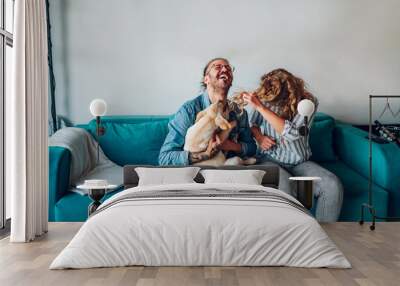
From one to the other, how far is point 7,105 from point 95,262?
8.00 feet

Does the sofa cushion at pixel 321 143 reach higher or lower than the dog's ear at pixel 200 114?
lower

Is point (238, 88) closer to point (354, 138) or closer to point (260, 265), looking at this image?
point (354, 138)

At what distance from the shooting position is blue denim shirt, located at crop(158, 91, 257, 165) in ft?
20.9

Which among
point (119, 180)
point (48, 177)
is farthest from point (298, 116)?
point (48, 177)

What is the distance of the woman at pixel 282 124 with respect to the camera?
20.9 feet

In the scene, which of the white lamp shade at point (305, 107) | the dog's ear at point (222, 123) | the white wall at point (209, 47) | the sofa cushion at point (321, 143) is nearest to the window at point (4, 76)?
the white wall at point (209, 47)

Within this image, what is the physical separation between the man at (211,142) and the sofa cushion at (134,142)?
3.9 inches

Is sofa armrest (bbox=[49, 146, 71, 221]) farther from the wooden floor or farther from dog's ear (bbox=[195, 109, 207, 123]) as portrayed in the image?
dog's ear (bbox=[195, 109, 207, 123])

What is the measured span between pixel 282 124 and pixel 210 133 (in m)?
0.80

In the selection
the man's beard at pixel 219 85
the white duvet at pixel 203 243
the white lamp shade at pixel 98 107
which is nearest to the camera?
the white duvet at pixel 203 243

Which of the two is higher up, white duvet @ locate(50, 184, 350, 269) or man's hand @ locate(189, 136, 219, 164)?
man's hand @ locate(189, 136, 219, 164)

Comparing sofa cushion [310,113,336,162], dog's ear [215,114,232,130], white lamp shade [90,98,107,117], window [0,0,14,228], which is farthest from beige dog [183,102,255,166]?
window [0,0,14,228]

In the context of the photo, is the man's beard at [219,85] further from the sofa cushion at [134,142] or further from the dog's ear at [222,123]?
the sofa cushion at [134,142]

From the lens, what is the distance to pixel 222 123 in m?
6.41
